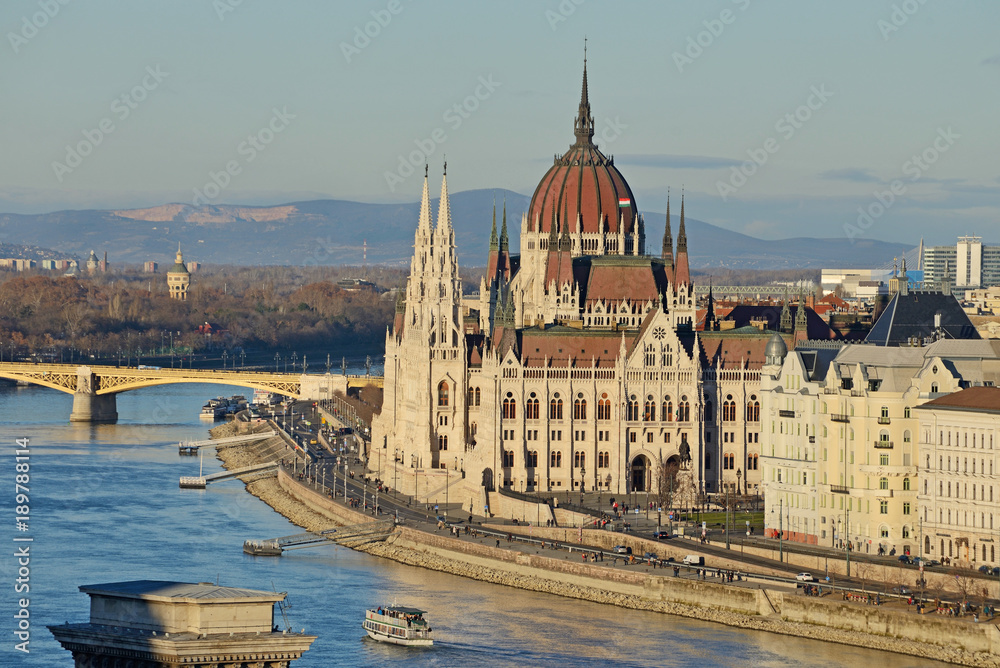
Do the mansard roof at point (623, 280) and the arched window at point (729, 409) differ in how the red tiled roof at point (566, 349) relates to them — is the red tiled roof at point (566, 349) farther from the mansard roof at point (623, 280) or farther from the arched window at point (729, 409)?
the mansard roof at point (623, 280)

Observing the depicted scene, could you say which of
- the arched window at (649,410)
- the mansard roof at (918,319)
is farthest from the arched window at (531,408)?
the mansard roof at (918,319)

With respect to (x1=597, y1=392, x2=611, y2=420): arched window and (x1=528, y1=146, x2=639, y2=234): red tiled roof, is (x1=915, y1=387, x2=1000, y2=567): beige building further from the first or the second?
(x1=528, y1=146, x2=639, y2=234): red tiled roof

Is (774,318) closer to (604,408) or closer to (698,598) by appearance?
(604,408)

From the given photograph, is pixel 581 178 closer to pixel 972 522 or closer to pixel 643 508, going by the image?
pixel 643 508

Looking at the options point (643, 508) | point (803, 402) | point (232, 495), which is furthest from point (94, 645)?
point (232, 495)

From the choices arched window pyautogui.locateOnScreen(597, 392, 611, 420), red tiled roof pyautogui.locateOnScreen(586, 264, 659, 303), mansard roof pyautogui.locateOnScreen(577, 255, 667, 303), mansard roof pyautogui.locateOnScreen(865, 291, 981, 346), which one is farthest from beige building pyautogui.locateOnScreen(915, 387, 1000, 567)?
mansard roof pyautogui.locateOnScreen(577, 255, 667, 303)

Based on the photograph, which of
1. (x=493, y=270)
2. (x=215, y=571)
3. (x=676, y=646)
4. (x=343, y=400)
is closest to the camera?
(x=676, y=646)
